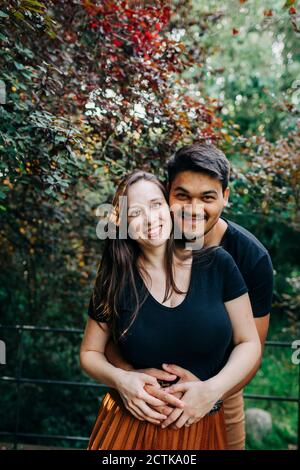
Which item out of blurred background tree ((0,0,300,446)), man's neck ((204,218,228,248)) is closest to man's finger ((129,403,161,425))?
man's neck ((204,218,228,248))

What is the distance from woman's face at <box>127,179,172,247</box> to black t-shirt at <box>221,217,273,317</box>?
0.52 m

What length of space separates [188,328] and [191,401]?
23 cm

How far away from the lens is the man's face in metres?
2.14

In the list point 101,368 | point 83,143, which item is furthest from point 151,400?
point 83,143

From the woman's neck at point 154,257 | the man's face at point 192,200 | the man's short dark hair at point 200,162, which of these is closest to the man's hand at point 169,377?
the woman's neck at point 154,257

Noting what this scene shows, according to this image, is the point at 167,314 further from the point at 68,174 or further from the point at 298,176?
the point at 298,176

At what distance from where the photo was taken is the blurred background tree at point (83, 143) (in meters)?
2.62

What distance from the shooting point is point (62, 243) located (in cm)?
470

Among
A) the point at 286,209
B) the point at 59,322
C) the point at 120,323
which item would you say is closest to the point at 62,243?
the point at 59,322

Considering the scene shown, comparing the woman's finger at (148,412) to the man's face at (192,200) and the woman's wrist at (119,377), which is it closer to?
the woman's wrist at (119,377)

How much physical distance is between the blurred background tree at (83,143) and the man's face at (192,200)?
571mm

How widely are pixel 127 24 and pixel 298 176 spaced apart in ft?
4.82

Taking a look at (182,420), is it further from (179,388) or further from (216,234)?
(216,234)

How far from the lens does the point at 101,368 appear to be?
1.92m
